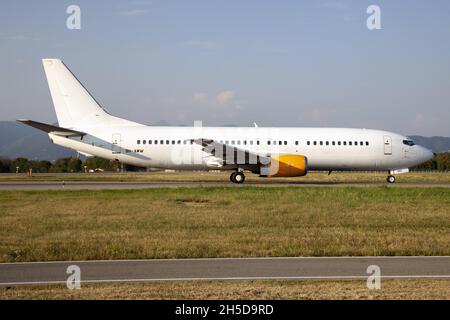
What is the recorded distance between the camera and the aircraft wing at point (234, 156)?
3819 centimetres

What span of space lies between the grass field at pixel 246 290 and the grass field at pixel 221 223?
3.36m

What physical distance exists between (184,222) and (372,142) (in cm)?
2382

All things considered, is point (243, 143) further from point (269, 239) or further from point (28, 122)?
point (269, 239)

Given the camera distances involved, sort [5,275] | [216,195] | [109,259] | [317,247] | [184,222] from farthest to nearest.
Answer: [216,195], [184,222], [317,247], [109,259], [5,275]

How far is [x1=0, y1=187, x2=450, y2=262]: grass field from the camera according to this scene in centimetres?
1463

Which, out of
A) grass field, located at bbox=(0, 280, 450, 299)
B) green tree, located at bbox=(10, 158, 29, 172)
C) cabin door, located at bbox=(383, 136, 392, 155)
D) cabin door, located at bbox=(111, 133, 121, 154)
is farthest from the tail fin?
green tree, located at bbox=(10, 158, 29, 172)

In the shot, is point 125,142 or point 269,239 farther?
point 125,142

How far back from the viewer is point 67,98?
38.9 m

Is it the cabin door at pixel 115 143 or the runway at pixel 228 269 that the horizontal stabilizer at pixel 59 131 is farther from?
the runway at pixel 228 269

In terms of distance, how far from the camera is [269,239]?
16.3 m

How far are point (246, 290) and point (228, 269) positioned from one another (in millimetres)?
2369

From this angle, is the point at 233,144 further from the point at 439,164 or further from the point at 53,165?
the point at 439,164

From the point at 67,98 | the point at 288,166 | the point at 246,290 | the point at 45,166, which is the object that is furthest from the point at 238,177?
the point at 45,166
